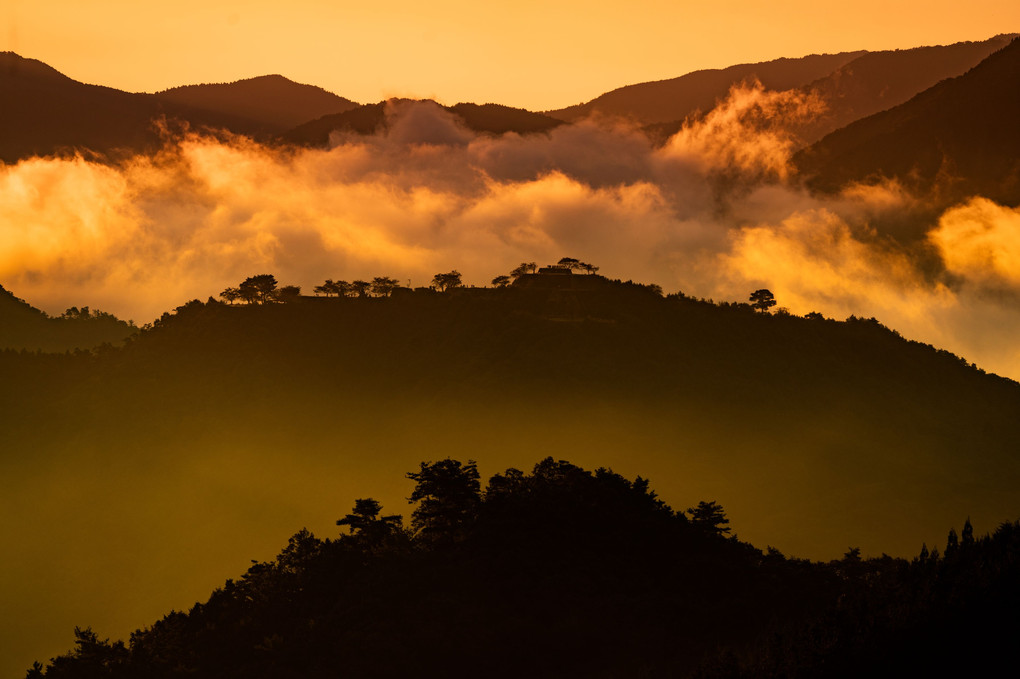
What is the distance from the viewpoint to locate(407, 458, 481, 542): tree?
363 ft

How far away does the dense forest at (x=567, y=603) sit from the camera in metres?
75.2

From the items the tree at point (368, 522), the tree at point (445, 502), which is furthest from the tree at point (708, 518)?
the tree at point (368, 522)

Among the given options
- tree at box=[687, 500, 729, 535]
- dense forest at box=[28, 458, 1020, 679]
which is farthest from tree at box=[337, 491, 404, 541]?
tree at box=[687, 500, 729, 535]

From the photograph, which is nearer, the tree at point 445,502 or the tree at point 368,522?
the tree at point 368,522

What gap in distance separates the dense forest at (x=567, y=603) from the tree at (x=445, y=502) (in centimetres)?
18

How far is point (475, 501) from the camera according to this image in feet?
370

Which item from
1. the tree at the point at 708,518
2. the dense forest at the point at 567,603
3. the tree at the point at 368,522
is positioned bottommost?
the dense forest at the point at 567,603

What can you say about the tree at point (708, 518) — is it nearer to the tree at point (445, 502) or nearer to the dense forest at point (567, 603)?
the dense forest at point (567, 603)

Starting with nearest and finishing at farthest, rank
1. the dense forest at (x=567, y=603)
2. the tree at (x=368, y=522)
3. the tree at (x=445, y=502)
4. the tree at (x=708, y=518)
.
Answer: the dense forest at (x=567, y=603), the tree at (x=368, y=522), the tree at (x=445, y=502), the tree at (x=708, y=518)

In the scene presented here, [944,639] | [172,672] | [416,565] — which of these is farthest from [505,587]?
[944,639]

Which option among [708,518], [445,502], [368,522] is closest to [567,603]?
[445,502]

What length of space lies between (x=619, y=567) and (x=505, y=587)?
10.8 meters

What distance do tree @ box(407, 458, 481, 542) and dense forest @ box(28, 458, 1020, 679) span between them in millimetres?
175

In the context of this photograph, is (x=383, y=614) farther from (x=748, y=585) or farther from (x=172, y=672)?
(x=748, y=585)
